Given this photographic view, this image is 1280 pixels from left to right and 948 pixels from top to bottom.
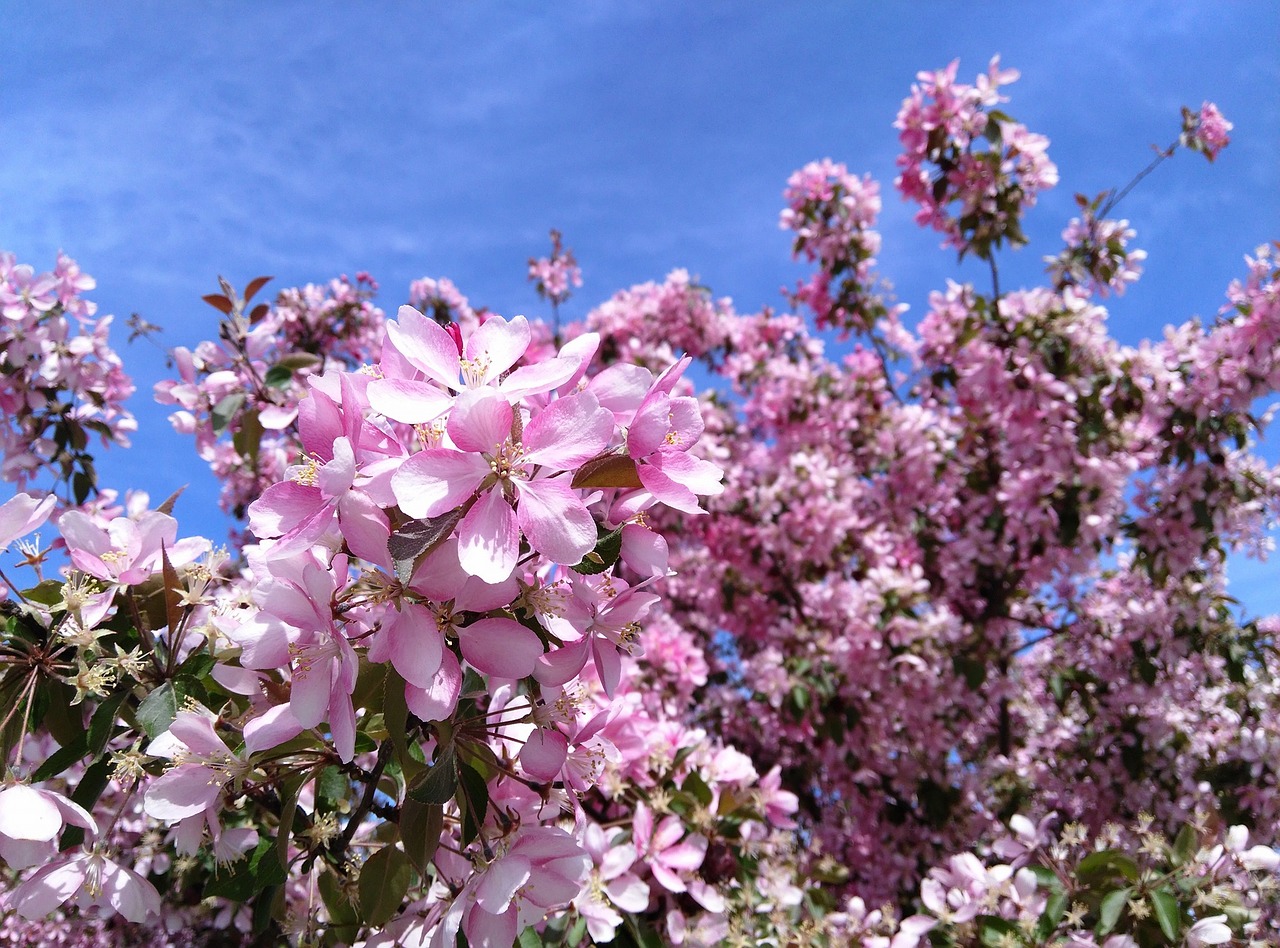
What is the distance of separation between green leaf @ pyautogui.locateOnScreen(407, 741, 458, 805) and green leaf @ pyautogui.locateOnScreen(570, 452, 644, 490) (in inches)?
14.8

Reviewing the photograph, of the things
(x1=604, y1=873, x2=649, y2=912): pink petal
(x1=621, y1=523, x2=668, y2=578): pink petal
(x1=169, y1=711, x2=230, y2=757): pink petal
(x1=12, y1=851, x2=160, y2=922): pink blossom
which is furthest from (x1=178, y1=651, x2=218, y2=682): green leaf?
(x1=604, y1=873, x2=649, y2=912): pink petal

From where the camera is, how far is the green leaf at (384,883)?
113cm

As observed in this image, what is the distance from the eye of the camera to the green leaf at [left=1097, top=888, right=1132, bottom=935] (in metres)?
1.86

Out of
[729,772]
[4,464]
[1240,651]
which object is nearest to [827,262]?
[1240,651]

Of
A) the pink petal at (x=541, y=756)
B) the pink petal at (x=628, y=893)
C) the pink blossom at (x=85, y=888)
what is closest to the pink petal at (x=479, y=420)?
the pink petal at (x=541, y=756)

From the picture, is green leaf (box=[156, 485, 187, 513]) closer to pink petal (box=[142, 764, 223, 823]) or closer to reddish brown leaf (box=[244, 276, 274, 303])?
pink petal (box=[142, 764, 223, 823])

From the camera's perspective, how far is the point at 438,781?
0.97 metres

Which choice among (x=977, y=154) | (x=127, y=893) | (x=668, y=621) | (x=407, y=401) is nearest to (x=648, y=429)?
(x=407, y=401)

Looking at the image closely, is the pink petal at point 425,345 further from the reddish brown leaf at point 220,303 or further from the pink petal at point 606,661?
the reddish brown leaf at point 220,303

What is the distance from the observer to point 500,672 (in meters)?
0.97

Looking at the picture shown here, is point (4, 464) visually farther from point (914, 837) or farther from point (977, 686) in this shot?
point (914, 837)

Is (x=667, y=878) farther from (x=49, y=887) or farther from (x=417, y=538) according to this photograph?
(x=417, y=538)

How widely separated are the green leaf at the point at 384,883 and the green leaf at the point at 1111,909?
1655 mm

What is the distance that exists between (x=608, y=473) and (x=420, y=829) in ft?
1.75
